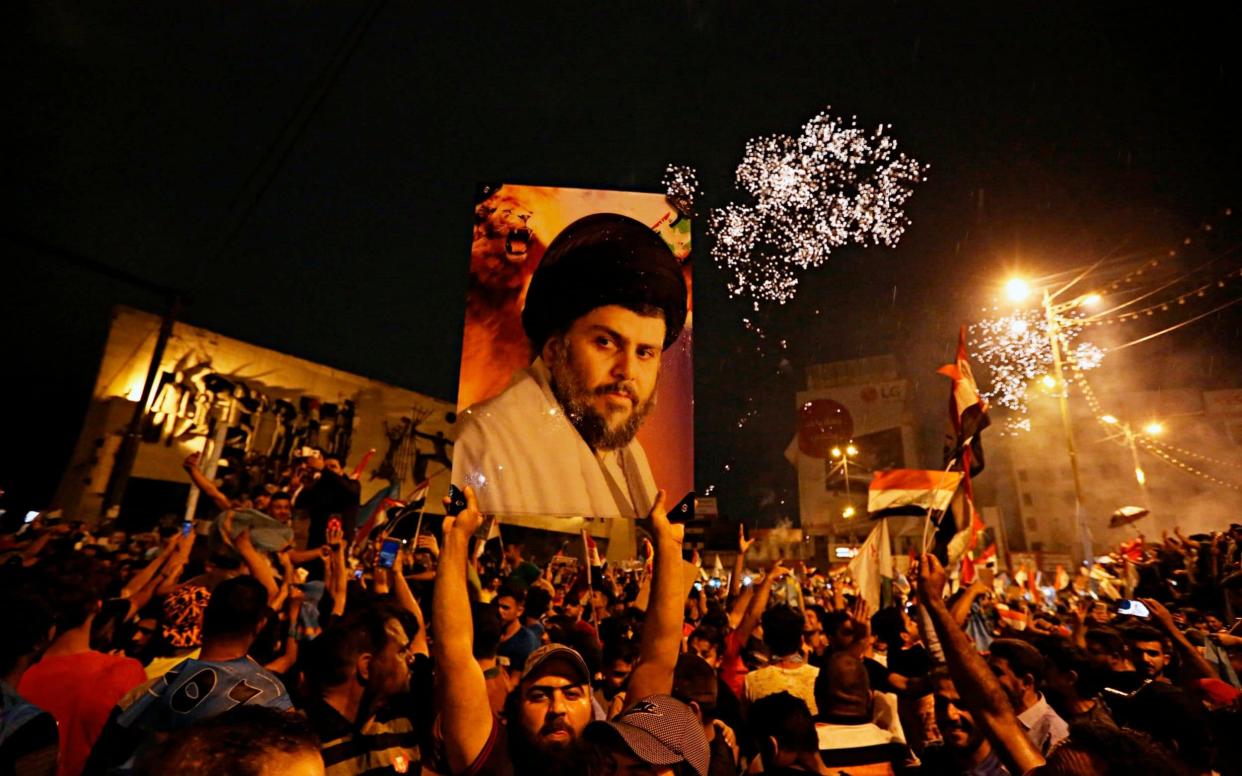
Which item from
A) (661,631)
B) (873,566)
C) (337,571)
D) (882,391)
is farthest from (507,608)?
(882,391)

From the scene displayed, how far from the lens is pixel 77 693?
138 inches

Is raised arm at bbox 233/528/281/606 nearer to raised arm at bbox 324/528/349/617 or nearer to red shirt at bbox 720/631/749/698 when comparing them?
raised arm at bbox 324/528/349/617

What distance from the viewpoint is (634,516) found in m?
4.11

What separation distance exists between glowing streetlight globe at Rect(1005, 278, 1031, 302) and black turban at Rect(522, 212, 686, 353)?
18.1 m

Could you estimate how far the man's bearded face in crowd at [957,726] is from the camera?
131 inches

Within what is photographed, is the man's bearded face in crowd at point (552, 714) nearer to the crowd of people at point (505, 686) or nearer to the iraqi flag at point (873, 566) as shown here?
the crowd of people at point (505, 686)

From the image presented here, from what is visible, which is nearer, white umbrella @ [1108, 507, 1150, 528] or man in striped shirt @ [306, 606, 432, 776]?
man in striped shirt @ [306, 606, 432, 776]

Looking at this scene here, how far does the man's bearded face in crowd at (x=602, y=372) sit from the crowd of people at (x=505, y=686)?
2.25 feet

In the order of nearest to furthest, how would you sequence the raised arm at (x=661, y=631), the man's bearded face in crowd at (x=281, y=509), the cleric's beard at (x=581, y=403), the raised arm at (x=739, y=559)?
the raised arm at (x=661, y=631), the cleric's beard at (x=581, y=403), the raised arm at (x=739, y=559), the man's bearded face in crowd at (x=281, y=509)

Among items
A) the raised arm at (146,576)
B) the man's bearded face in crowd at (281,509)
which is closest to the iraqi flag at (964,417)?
the man's bearded face in crowd at (281,509)

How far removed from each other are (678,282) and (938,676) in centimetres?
311

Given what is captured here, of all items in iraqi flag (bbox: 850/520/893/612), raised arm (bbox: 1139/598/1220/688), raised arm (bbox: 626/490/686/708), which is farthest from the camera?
iraqi flag (bbox: 850/520/893/612)

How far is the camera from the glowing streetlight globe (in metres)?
18.7

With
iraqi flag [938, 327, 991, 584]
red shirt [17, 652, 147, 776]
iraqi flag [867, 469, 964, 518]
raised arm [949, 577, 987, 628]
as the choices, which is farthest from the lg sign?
red shirt [17, 652, 147, 776]
